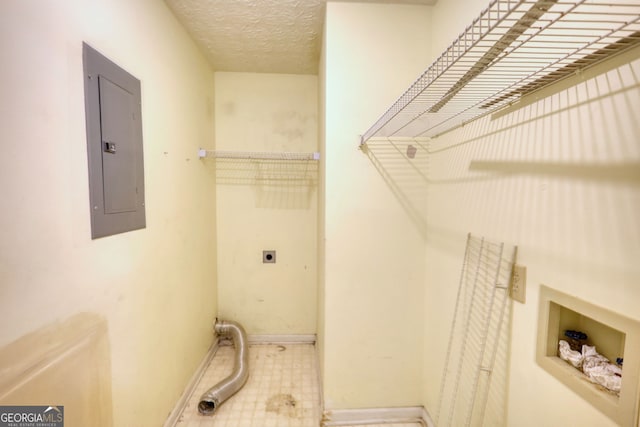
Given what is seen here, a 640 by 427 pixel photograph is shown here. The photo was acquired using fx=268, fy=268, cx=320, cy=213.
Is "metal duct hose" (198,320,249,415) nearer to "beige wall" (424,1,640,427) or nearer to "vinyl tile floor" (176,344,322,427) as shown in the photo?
"vinyl tile floor" (176,344,322,427)

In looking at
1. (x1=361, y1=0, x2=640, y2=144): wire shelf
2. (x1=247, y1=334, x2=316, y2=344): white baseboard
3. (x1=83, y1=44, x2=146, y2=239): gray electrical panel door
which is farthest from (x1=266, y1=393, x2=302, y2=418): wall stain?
(x1=361, y1=0, x2=640, y2=144): wire shelf

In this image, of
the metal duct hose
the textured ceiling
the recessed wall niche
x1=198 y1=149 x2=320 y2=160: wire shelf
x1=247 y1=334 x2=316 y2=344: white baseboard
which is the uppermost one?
the textured ceiling

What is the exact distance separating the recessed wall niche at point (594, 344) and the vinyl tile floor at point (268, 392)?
112cm

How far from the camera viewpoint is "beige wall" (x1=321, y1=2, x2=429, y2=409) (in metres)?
1.43

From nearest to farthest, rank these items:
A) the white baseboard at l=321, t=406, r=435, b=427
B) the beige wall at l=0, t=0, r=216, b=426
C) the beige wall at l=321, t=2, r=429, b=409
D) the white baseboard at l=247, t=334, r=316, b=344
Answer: the beige wall at l=0, t=0, r=216, b=426
the beige wall at l=321, t=2, r=429, b=409
the white baseboard at l=321, t=406, r=435, b=427
the white baseboard at l=247, t=334, r=316, b=344

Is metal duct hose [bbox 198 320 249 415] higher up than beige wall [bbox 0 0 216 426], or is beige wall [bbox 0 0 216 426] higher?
beige wall [bbox 0 0 216 426]

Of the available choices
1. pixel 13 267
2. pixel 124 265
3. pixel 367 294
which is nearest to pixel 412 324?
pixel 367 294

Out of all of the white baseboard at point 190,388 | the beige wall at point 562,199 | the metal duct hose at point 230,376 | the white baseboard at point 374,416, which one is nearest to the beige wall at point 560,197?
the beige wall at point 562,199

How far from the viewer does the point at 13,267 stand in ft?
2.22

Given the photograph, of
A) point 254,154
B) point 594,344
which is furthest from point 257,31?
point 594,344

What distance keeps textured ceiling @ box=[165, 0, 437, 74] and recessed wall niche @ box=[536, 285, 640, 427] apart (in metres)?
1.53

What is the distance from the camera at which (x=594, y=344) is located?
73 cm

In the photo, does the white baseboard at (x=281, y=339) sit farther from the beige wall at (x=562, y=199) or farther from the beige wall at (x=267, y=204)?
the beige wall at (x=562, y=199)

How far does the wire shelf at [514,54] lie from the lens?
51cm
